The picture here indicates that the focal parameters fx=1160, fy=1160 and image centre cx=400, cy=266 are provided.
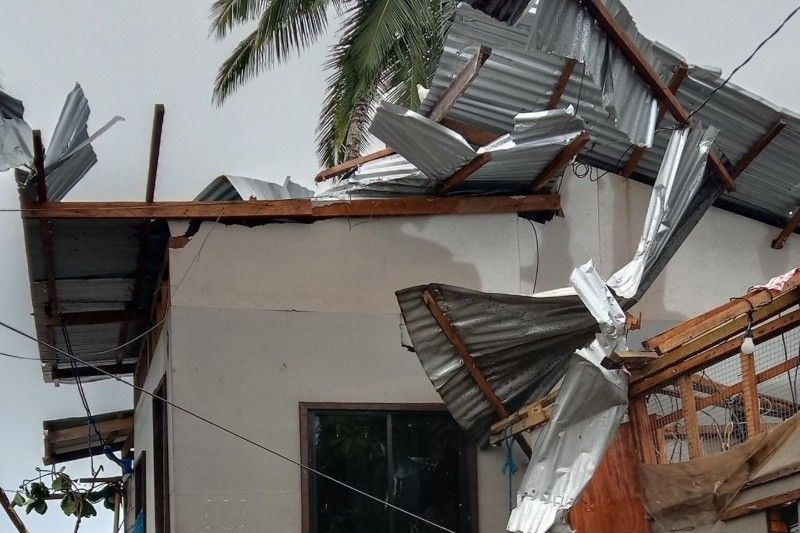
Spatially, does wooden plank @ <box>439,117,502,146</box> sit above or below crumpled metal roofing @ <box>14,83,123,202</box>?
above

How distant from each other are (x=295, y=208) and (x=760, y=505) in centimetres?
479

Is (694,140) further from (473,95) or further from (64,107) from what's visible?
(64,107)

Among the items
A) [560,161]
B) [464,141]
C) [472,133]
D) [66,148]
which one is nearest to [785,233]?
[560,161]

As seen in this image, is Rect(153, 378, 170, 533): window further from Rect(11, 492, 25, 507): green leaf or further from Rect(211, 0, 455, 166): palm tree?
Rect(211, 0, 455, 166): palm tree

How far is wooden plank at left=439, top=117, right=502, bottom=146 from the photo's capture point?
34.0 ft

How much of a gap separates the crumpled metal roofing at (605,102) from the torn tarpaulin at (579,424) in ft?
5.56

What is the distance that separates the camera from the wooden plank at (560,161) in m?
9.58

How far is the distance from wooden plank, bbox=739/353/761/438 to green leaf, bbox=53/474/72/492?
31.4ft

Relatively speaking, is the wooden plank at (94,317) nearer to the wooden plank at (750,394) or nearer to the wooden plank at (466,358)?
the wooden plank at (466,358)

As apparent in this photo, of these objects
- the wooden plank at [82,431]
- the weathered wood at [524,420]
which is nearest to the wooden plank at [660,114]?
the weathered wood at [524,420]

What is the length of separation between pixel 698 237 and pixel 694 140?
2.76 metres

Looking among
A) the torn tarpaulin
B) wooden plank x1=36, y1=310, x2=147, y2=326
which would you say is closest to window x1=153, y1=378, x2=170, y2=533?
wooden plank x1=36, y1=310, x2=147, y2=326

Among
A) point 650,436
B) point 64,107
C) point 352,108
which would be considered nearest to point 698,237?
point 650,436

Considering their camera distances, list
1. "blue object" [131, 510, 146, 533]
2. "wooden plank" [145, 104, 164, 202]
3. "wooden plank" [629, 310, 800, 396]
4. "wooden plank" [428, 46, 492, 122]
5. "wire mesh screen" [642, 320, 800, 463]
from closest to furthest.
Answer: "wooden plank" [629, 310, 800, 396] < "wire mesh screen" [642, 320, 800, 463] < "wooden plank" [145, 104, 164, 202] < "wooden plank" [428, 46, 492, 122] < "blue object" [131, 510, 146, 533]
